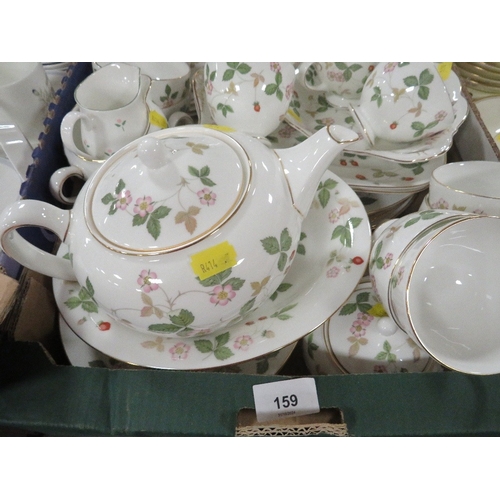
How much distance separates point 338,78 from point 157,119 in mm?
437

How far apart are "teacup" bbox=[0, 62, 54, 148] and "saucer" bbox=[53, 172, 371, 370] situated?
37cm

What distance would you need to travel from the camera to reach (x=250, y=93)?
75 centimetres

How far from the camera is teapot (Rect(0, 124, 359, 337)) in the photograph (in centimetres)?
50

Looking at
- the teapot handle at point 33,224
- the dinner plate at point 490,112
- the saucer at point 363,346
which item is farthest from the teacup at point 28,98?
the dinner plate at point 490,112

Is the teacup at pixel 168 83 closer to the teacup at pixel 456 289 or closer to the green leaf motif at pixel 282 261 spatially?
the green leaf motif at pixel 282 261

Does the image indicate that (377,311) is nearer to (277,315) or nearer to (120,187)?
(277,315)

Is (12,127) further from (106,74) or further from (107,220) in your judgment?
(107,220)

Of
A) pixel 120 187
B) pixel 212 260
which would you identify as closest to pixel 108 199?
pixel 120 187

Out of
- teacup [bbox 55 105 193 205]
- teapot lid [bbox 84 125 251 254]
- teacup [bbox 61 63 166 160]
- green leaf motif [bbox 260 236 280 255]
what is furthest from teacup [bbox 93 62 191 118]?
green leaf motif [bbox 260 236 280 255]

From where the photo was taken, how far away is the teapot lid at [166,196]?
1.62ft

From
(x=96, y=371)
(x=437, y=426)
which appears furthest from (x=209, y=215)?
(x=437, y=426)

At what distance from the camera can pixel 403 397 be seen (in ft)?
1.71

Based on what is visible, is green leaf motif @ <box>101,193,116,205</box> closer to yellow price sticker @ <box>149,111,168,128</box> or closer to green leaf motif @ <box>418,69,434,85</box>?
yellow price sticker @ <box>149,111,168,128</box>

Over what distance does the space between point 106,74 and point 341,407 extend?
2.32 feet
